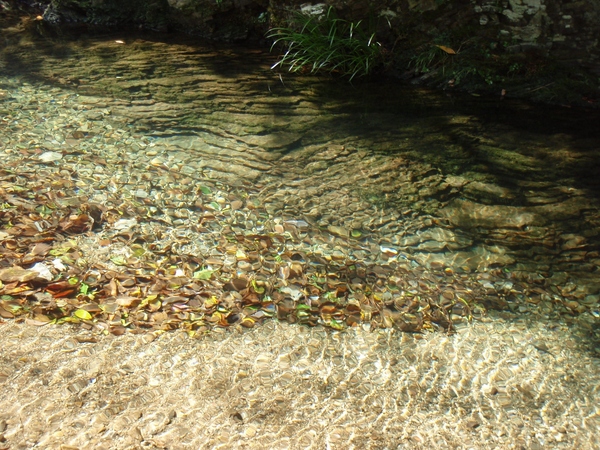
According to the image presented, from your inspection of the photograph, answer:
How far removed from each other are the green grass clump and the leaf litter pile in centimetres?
262

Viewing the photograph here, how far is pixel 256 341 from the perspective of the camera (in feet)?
8.41

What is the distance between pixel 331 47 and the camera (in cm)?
570

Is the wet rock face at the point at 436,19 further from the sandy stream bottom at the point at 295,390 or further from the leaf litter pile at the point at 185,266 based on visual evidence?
the sandy stream bottom at the point at 295,390

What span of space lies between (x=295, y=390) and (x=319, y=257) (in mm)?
972

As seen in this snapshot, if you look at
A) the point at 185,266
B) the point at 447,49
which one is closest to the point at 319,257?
the point at 185,266

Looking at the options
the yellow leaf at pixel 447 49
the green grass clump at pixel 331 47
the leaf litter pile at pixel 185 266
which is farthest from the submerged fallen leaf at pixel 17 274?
the yellow leaf at pixel 447 49

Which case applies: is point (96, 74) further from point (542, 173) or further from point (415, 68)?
point (542, 173)

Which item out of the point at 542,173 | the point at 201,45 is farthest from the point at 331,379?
the point at 201,45

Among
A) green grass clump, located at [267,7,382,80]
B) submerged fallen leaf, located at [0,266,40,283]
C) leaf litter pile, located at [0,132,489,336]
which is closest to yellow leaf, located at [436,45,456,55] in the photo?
green grass clump, located at [267,7,382,80]

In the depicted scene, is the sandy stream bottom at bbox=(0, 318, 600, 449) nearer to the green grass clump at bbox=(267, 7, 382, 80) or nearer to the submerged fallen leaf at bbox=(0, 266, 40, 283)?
the submerged fallen leaf at bbox=(0, 266, 40, 283)

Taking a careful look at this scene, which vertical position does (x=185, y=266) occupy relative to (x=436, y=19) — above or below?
below

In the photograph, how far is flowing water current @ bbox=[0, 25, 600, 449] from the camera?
2209mm

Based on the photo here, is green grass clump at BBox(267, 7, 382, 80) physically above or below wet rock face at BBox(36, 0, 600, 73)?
below

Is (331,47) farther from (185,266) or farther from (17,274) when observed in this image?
(17,274)
